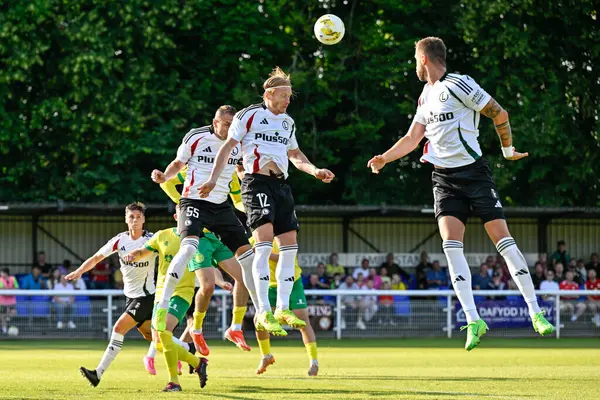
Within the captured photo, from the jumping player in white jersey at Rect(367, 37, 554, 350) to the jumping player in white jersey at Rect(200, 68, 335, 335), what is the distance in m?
1.24

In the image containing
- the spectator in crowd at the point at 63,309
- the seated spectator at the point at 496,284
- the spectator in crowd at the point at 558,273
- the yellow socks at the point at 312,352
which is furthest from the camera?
the spectator in crowd at the point at 558,273

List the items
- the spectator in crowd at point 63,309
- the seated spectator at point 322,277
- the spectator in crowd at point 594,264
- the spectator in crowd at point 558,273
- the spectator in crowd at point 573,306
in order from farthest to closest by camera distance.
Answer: the spectator in crowd at point 594,264 → the spectator in crowd at point 558,273 → the seated spectator at point 322,277 → the spectator in crowd at point 573,306 → the spectator in crowd at point 63,309

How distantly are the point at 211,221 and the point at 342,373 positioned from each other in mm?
2928

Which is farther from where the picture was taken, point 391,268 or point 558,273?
point 558,273

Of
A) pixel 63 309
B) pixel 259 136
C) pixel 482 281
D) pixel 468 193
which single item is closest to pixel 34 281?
pixel 63 309

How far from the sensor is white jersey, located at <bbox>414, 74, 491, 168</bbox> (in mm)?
10938

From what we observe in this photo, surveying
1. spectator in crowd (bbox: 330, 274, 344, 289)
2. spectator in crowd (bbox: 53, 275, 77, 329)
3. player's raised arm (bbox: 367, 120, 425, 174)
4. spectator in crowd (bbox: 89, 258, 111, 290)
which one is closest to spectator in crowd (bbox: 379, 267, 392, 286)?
spectator in crowd (bbox: 330, 274, 344, 289)

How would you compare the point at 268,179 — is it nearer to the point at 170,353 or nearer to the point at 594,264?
the point at 170,353

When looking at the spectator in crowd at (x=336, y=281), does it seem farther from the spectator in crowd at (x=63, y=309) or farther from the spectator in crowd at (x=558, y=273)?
the spectator in crowd at (x=63, y=309)

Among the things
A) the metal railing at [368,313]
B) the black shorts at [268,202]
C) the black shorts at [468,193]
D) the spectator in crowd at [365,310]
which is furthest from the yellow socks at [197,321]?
the spectator in crowd at [365,310]

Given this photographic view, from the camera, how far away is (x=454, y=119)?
11008 mm

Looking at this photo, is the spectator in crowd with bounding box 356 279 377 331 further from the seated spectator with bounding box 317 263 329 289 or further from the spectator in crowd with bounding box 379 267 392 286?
the spectator in crowd with bounding box 379 267 392 286

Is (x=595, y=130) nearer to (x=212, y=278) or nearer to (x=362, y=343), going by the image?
(x=362, y=343)

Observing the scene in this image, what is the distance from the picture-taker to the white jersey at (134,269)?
563 inches
